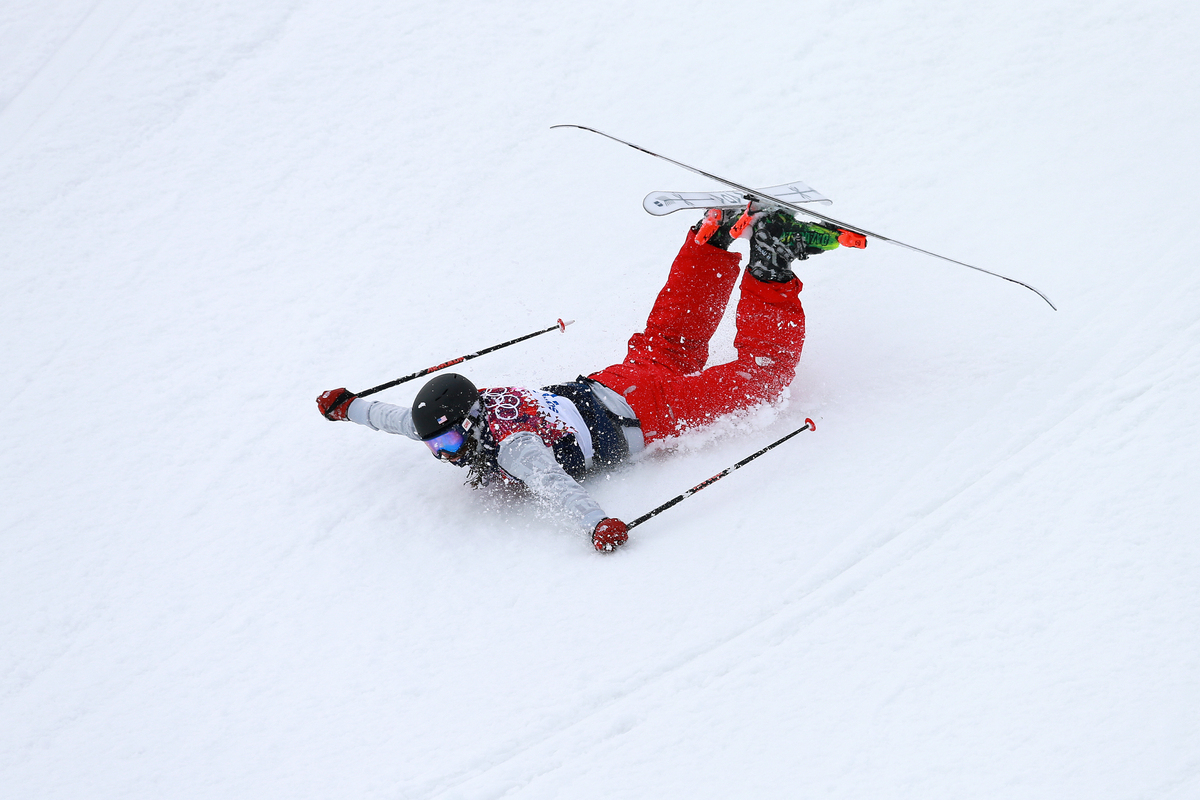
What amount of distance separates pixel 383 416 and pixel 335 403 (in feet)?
0.79

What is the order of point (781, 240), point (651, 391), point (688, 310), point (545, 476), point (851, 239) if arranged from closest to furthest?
point (545, 476)
point (851, 239)
point (781, 240)
point (651, 391)
point (688, 310)

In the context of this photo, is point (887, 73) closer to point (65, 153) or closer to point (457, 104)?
point (457, 104)

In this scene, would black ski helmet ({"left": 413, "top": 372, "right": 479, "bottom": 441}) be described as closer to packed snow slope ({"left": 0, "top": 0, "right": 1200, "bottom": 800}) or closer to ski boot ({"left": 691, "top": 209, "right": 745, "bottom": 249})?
packed snow slope ({"left": 0, "top": 0, "right": 1200, "bottom": 800})

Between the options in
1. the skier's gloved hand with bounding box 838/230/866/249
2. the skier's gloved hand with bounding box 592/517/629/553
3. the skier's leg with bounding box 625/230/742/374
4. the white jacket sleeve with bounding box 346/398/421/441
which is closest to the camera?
the skier's gloved hand with bounding box 592/517/629/553

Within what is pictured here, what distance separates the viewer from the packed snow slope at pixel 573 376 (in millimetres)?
2713

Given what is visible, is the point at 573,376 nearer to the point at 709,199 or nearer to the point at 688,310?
the point at 688,310

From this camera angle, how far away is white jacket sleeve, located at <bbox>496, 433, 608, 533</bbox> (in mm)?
3266

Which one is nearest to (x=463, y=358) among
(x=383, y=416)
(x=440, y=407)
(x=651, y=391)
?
(x=383, y=416)

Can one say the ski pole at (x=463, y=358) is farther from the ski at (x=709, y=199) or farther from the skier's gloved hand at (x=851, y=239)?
the skier's gloved hand at (x=851, y=239)

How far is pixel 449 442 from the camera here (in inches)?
133

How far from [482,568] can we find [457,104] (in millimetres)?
3702

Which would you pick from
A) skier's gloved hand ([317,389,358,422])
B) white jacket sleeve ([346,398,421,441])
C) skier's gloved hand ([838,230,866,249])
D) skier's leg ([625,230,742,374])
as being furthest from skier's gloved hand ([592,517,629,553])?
skier's gloved hand ([838,230,866,249])

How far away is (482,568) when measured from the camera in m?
3.38

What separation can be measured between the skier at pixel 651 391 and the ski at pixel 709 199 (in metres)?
0.05
